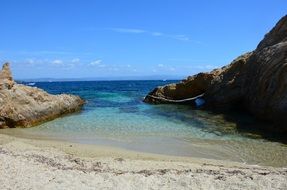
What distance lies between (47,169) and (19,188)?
1611 mm

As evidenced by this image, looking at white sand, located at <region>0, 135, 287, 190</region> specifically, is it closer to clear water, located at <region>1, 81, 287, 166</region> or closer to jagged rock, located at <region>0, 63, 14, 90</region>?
clear water, located at <region>1, 81, 287, 166</region>

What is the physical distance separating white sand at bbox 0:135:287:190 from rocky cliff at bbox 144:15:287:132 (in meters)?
8.21

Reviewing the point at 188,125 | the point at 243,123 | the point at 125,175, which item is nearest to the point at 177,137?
the point at 188,125

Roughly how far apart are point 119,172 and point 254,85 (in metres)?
15.3

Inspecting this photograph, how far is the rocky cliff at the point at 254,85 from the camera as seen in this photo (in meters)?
19.7

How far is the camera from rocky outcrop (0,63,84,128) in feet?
64.2

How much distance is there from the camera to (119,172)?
10133 millimetres

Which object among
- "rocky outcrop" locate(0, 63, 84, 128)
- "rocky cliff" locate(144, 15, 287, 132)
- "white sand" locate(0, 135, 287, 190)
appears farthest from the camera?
"rocky cliff" locate(144, 15, 287, 132)

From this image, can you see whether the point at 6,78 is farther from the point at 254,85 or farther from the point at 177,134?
the point at 254,85

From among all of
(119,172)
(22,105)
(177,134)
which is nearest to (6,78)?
(22,105)

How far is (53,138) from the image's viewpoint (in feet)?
54.6

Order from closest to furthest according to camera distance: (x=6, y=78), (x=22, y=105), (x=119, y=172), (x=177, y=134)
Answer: (x=119, y=172) < (x=177, y=134) < (x=22, y=105) < (x=6, y=78)

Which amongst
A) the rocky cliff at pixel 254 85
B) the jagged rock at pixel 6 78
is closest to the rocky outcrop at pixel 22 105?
the jagged rock at pixel 6 78

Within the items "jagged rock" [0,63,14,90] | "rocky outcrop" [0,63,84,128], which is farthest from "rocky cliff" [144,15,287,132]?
"jagged rock" [0,63,14,90]
